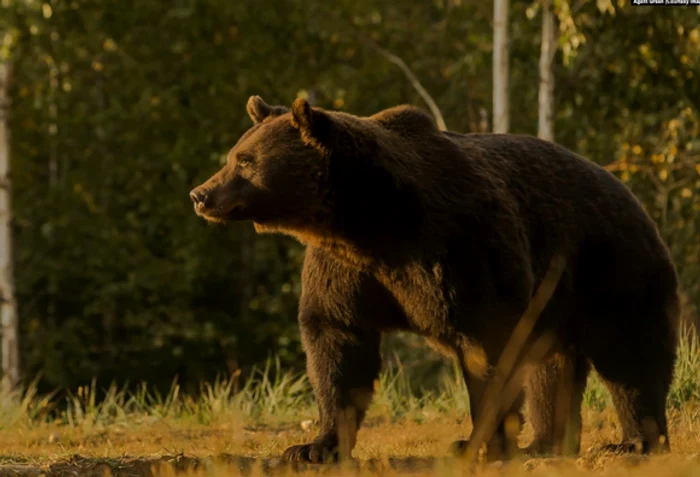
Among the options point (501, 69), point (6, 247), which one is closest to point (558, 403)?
point (501, 69)

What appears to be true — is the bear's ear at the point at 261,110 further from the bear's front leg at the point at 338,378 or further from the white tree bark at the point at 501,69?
the white tree bark at the point at 501,69

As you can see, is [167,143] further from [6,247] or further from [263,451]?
[263,451]

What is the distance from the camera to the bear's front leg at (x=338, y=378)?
6.54m

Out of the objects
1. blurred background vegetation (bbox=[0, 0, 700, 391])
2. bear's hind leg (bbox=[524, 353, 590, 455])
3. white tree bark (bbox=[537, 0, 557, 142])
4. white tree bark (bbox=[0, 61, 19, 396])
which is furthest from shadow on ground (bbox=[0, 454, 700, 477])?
blurred background vegetation (bbox=[0, 0, 700, 391])

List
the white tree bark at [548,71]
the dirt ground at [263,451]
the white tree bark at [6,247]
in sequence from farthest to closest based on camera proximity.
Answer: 1. the white tree bark at [6,247]
2. the white tree bark at [548,71]
3. the dirt ground at [263,451]

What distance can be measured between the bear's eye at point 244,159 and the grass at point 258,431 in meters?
1.27

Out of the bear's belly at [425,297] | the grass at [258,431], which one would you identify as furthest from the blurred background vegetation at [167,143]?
the bear's belly at [425,297]

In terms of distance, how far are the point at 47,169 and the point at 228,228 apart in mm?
3123

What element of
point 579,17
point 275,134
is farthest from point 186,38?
point 275,134

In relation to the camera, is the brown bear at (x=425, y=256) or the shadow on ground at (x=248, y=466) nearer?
the shadow on ground at (x=248, y=466)

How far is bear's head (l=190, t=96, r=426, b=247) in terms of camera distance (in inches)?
254

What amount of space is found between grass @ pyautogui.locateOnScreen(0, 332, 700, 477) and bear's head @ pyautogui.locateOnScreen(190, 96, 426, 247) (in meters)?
1.05

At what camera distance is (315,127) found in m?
6.48

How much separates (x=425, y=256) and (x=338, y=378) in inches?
29.7
